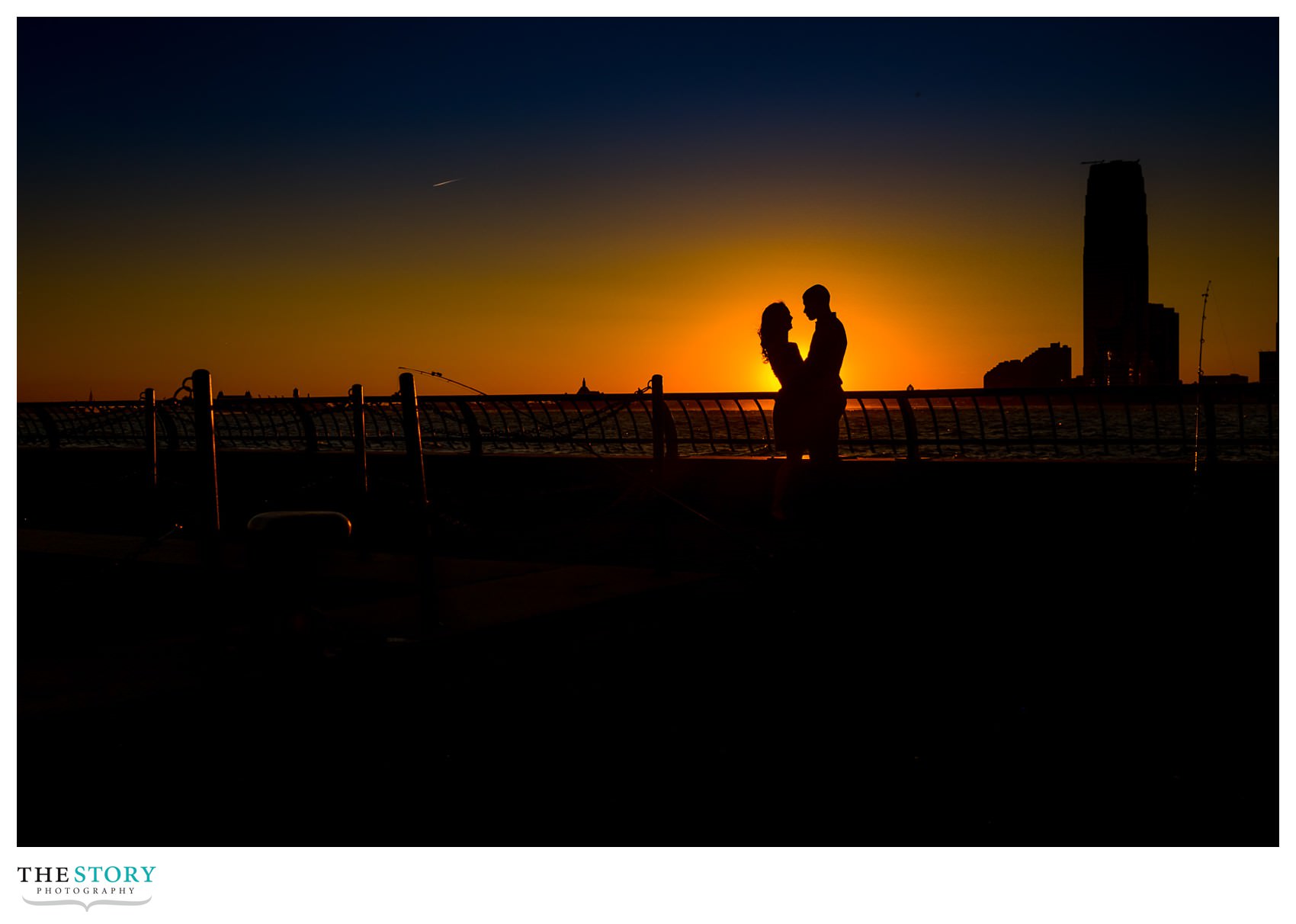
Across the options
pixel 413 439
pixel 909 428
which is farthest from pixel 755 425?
pixel 413 439

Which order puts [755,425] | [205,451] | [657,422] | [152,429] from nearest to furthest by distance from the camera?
[205,451] → [657,422] → [152,429] → [755,425]

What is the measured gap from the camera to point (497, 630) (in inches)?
287

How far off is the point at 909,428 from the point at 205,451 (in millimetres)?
9658

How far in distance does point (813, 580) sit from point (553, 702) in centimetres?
384

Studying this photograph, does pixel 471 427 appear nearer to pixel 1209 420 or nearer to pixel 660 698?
pixel 1209 420

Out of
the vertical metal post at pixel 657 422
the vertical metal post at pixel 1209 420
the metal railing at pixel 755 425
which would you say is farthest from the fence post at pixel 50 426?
the vertical metal post at pixel 1209 420

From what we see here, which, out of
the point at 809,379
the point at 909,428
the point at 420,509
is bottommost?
the point at 420,509

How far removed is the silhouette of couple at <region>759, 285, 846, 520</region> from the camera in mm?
11922

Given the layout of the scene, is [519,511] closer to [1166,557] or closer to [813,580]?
[813,580]

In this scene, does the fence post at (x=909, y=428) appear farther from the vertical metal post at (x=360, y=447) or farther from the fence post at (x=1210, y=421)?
the vertical metal post at (x=360, y=447)

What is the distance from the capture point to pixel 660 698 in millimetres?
5801

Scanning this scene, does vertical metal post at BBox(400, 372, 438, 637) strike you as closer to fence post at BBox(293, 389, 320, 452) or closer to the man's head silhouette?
the man's head silhouette

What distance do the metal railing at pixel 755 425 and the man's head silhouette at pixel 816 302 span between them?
5.95ft

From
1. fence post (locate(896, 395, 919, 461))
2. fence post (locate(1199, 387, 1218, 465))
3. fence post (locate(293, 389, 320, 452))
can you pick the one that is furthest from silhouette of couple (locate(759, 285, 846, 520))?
fence post (locate(293, 389, 320, 452))
